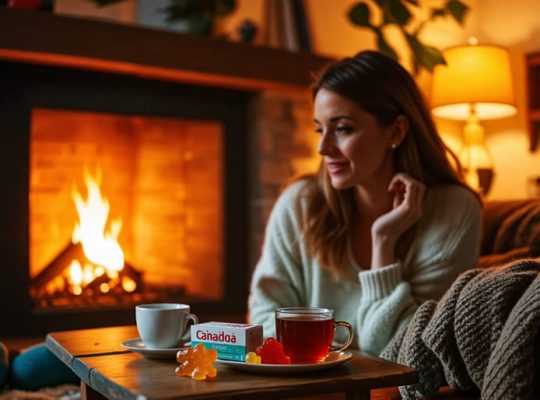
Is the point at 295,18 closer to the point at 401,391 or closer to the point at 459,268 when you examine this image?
the point at 459,268

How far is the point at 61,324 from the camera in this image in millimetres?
2430

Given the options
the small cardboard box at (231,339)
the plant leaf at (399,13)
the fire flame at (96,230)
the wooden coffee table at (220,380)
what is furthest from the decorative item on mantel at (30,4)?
the small cardboard box at (231,339)

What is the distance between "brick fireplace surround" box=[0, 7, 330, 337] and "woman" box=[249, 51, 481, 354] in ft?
2.80

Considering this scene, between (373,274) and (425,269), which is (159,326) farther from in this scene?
(425,269)

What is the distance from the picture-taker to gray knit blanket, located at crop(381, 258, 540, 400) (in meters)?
0.98

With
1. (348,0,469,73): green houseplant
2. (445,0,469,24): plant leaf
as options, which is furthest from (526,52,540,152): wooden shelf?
(348,0,469,73): green houseplant

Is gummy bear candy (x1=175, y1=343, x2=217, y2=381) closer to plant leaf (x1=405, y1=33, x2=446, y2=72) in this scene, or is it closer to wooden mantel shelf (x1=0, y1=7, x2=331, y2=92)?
wooden mantel shelf (x1=0, y1=7, x2=331, y2=92)

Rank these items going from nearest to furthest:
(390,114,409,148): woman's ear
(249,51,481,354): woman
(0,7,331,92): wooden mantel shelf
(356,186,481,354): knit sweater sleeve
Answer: (356,186,481,354): knit sweater sleeve < (249,51,481,354): woman < (390,114,409,148): woman's ear < (0,7,331,92): wooden mantel shelf

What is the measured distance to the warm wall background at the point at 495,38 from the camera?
289 cm

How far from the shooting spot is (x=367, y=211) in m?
1.80

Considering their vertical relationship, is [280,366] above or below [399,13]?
below

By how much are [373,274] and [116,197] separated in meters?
1.59

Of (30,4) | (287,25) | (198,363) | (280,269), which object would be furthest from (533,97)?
(198,363)

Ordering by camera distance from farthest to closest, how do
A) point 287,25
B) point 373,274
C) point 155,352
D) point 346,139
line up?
1. point 287,25
2. point 346,139
3. point 373,274
4. point 155,352
